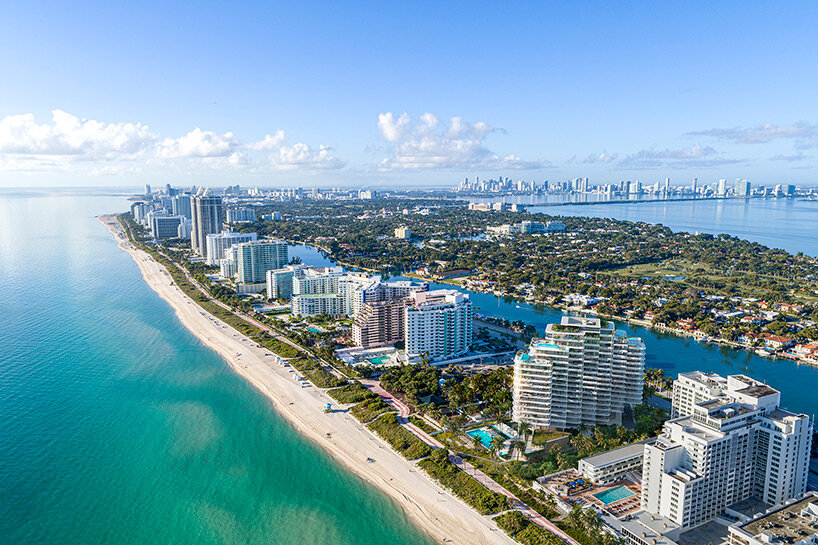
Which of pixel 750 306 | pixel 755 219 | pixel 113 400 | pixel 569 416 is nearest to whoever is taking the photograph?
pixel 569 416

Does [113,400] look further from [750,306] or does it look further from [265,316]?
[750,306]

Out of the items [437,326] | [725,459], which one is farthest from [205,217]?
[725,459]

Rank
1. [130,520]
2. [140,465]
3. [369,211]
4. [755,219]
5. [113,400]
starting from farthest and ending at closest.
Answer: [369,211]
[755,219]
[113,400]
[140,465]
[130,520]

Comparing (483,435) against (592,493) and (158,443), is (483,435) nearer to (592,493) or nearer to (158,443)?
(592,493)

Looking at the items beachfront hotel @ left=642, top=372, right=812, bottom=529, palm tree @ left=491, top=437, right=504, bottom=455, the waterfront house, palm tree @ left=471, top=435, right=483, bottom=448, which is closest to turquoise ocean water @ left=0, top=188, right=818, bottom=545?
the waterfront house

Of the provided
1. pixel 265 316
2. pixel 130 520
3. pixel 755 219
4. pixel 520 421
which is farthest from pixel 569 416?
pixel 755 219
